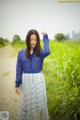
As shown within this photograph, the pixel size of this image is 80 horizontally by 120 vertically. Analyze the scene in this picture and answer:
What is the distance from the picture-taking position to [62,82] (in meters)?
2.87

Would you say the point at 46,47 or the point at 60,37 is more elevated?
the point at 60,37

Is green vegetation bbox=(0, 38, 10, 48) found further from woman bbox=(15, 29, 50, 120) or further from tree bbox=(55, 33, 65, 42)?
tree bbox=(55, 33, 65, 42)

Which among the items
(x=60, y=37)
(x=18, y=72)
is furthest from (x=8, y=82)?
(x=60, y=37)

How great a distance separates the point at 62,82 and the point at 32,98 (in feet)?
1.38

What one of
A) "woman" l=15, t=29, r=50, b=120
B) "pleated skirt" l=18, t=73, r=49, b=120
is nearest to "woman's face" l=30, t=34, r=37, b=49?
"woman" l=15, t=29, r=50, b=120

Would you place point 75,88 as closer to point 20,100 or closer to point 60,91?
point 60,91

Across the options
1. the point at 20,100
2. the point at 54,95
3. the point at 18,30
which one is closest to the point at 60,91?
the point at 54,95

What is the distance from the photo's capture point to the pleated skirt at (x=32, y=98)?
2.68 metres

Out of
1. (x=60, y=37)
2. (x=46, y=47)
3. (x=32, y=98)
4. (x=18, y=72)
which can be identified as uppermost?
(x=60, y=37)

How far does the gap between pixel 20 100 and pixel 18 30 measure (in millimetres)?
836

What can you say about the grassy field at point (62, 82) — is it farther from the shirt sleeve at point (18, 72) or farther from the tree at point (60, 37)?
the shirt sleeve at point (18, 72)

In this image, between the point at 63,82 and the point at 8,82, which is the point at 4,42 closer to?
the point at 8,82

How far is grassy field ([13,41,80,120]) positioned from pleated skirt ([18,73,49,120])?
0.51 feet

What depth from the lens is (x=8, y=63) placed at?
288 cm
